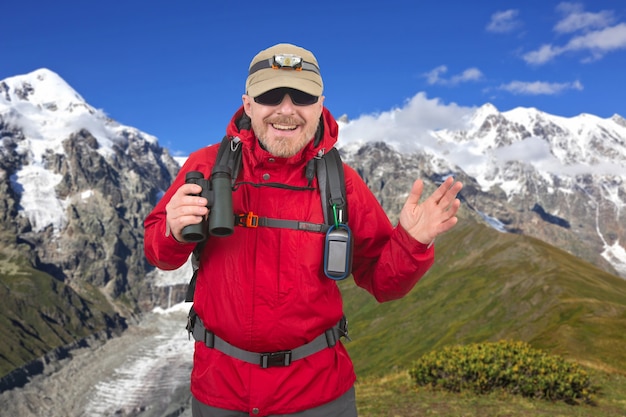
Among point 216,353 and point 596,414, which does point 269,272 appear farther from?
point 596,414

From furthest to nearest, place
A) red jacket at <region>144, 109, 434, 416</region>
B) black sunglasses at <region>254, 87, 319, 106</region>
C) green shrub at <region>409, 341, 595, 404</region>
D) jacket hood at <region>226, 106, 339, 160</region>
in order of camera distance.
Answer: green shrub at <region>409, 341, 595, 404</region>
jacket hood at <region>226, 106, 339, 160</region>
black sunglasses at <region>254, 87, 319, 106</region>
red jacket at <region>144, 109, 434, 416</region>

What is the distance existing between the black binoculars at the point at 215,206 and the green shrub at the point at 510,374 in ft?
74.6

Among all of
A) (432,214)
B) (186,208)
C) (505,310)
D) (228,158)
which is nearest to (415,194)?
(432,214)

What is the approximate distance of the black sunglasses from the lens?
7270mm

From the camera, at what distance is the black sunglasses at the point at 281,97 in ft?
23.9

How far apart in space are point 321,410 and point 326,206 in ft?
9.05

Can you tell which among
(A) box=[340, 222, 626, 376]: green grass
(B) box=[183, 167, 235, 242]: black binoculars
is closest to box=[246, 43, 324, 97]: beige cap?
(B) box=[183, 167, 235, 242]: black binoculars

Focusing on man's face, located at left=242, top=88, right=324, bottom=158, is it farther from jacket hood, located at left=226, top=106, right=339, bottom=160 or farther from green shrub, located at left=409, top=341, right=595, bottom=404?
green shrub, located at left=409, top=341, right=595, bottom=404

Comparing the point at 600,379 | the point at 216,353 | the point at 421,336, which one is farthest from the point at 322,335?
the point at 421,336

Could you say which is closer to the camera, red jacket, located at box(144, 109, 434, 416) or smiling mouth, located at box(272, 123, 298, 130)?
red jacket, located at box(144, 109, 434, 416)

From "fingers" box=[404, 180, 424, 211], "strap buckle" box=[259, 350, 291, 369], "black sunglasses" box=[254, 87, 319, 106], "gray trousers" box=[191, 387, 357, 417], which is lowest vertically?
"gray trousers" box=[191, 387, 357, 417]

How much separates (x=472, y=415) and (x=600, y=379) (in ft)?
42.5

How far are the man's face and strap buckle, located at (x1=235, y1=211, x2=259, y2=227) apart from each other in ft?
3.01

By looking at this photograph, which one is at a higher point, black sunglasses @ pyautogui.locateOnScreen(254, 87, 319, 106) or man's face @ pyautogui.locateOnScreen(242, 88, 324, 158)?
black sunglasses @ pyautogui.locateOnScreen(254, 87, 319, 106)
